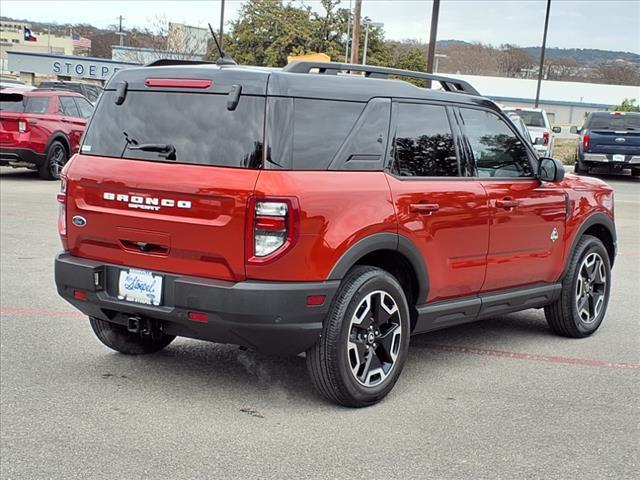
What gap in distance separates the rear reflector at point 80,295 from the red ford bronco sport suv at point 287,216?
0.04 feet

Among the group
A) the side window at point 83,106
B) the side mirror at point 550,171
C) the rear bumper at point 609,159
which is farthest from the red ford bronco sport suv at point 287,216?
the rear bumper at point 609,159

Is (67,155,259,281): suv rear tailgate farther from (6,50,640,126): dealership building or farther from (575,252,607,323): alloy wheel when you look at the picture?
(6,50,640,126): dealership building

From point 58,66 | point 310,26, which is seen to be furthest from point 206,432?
point 310,26

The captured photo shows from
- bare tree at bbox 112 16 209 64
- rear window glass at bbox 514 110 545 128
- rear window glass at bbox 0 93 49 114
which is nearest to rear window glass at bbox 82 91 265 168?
rear window glass at bbox 0 93 49 114

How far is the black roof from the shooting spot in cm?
462

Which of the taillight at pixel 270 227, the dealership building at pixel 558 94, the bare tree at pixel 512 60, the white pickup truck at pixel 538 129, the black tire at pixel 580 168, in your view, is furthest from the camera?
the bare tree at pixel 512 60

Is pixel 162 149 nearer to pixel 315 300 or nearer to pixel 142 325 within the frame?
pixel 142 325

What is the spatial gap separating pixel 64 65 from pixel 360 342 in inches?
2197

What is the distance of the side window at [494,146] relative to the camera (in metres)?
5.76

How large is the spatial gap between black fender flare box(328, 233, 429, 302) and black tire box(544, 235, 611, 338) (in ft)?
5.82

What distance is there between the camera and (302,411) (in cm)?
484

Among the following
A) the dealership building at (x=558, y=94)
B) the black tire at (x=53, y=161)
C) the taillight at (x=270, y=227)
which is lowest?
the black tire at (x=53, y=161)

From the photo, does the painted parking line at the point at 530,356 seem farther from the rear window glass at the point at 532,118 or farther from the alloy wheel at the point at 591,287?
the rear window glass at the point at 532,118

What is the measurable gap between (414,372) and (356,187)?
5.01 feet
